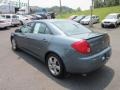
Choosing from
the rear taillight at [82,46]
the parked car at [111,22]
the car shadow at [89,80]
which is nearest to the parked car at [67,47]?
the rear taillight at [82,46]

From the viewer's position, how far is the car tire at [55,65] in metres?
5.04

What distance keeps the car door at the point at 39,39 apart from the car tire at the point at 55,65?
295mm

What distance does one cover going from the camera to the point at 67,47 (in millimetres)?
4781

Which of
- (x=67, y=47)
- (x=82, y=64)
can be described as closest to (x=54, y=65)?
(x=67, y=47)

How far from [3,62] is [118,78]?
3908mm

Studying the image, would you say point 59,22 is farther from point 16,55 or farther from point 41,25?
point 16,55

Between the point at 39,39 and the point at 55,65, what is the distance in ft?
3.39

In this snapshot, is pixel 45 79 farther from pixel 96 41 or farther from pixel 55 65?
pixel 96 41

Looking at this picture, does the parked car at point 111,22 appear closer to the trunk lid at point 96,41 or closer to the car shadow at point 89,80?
the car shadow at point 89,80

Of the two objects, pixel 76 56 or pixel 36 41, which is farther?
pixel 36 41

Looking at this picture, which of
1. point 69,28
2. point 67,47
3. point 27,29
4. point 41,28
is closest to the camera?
point 67,47

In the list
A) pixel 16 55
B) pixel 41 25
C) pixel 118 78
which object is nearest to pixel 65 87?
pixel 118 78

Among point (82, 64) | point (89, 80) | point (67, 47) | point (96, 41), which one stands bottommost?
point (89, 80)

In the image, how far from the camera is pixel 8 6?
176 ft
